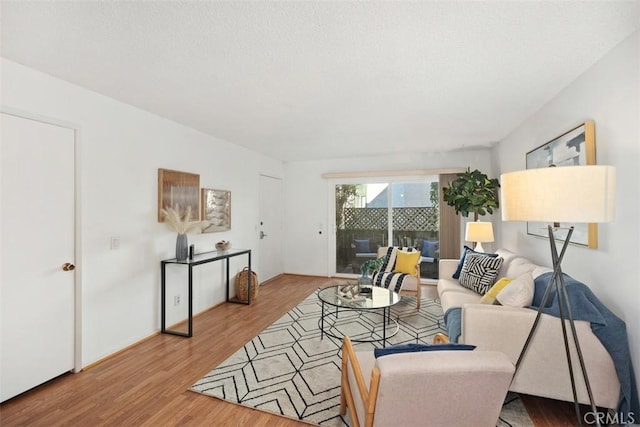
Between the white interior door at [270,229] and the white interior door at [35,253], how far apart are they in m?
3.01

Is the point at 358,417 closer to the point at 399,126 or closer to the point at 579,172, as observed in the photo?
the point at 579,172

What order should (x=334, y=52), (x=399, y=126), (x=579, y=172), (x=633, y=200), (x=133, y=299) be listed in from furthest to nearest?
(x=399, y=126) < (x=133, y=299) < (x=334, y=52) < (x=633, y=200) < (x=579, y=172)

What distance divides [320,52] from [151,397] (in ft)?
8.48

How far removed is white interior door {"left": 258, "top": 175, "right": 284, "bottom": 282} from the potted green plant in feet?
9.99

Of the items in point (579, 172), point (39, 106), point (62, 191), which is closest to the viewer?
point (579, 172)

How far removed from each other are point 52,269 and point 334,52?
102 inches

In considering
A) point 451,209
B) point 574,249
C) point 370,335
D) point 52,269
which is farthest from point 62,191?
point 451,209

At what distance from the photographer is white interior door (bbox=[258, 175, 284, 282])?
17.4ft

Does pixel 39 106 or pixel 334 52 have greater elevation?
pixel 334 52

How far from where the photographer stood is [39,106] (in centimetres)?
219

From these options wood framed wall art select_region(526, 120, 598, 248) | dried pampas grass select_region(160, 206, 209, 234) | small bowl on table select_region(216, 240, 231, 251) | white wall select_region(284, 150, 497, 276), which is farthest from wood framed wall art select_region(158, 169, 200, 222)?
wood framed wall art select_region(526, 120, 598, 248)

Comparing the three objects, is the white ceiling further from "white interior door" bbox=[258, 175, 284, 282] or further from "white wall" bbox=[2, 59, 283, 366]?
"white interior door" bbox=[258, 175, 284, 282]

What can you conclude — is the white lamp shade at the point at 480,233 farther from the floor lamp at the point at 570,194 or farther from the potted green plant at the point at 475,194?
the floor lamp at the point at 570,194

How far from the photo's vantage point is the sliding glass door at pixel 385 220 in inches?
206
